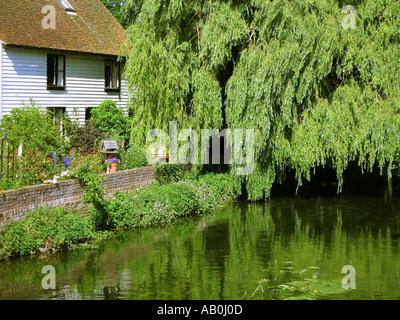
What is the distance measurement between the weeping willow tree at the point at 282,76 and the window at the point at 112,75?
845cm

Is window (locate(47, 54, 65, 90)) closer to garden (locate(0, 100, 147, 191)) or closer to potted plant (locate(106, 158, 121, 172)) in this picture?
garden (locate(0, 100, 147, 191))

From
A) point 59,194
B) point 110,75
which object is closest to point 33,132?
point 59,194

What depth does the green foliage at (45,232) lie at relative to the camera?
13.3m

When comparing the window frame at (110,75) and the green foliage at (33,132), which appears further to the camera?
the window frame at (110,75)

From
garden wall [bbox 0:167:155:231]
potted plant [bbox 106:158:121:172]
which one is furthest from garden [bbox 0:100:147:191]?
garden wall [bbox 0:167:155:231]

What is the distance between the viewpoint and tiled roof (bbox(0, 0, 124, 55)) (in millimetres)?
23625

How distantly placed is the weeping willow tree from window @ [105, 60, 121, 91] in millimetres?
8448

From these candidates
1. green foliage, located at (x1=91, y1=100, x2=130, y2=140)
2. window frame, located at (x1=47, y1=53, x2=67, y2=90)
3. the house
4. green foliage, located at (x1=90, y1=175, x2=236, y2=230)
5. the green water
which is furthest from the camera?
window frame, located at (x1=47, y1=53, x2=67, y2=90)

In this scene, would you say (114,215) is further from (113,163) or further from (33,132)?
(33,132)

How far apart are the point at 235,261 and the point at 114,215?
16.0 feet

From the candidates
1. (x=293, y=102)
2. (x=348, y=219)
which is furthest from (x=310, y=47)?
(x=348, y=219)

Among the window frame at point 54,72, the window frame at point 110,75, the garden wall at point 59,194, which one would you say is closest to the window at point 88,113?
the window frame at point 110,75

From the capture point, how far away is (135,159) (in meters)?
20.1

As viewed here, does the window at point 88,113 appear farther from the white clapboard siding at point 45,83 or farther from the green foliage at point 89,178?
Answer: the green foliage at point 89,178
